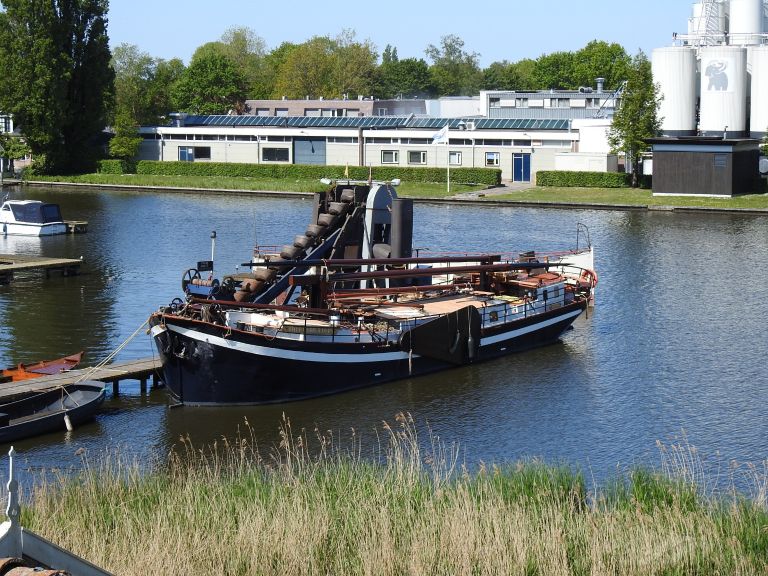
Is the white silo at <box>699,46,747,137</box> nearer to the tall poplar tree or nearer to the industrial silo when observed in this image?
the industrial silo

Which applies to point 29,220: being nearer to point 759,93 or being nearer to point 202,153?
point 202,153

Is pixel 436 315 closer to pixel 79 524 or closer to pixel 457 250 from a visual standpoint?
pixel 79 524

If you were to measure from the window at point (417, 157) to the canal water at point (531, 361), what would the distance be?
27879mm

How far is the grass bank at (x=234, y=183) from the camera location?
90.8 meters

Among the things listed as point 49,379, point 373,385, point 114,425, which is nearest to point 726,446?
point 373,385

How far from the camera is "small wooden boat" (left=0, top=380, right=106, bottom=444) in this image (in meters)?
28.8

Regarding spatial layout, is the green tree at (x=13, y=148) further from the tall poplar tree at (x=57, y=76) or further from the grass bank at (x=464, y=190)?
the grass bank at (x=464, y=190)

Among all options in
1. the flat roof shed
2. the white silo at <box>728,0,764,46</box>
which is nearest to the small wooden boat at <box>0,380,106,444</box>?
the flat roof shed

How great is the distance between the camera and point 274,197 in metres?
92.3

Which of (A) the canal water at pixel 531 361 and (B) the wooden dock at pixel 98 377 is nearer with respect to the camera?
(A) the canal water at pixel 531 361

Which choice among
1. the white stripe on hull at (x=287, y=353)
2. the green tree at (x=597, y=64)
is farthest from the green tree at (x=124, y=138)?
the green tree at (x=597, y=64)

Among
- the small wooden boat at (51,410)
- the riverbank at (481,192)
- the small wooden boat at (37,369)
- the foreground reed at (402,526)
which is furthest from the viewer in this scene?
the riverbank at (481,192)

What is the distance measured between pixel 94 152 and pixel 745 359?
7916 centimetres

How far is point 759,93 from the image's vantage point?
273ft
